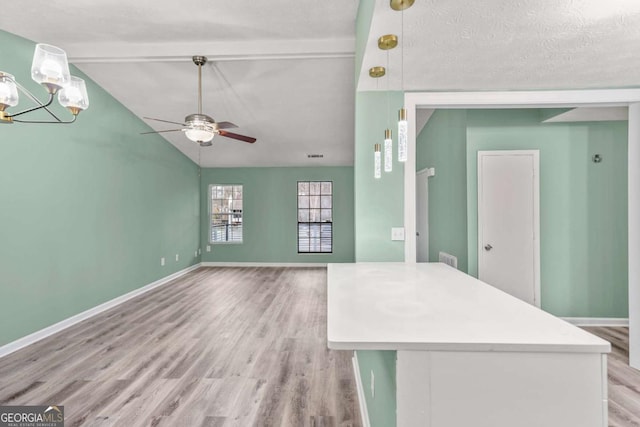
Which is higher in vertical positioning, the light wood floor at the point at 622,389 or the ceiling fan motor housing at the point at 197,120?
the ceiling fan motor housing at the point at 197,120

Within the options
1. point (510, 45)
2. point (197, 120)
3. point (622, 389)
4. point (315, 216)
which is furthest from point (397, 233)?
point (315, 216)

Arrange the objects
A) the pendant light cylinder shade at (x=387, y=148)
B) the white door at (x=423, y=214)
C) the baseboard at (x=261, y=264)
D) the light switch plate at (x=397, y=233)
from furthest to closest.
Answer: the baseboard at (x=261, y=264) → the white door at (x=423, y=214) → the light switch plate at (x=397, y=233) → the pendant light cylinder shade at (x=387, y=148)

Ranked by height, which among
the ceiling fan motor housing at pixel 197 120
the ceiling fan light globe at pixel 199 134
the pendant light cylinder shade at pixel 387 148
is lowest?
the pendant light cylinder shade at pixel 387 148

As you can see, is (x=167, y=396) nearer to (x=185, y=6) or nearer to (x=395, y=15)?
(x=395, y=15)

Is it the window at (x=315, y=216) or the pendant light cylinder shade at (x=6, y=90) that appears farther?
the window at (x=315, y=216)

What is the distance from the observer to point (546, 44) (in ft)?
5.63

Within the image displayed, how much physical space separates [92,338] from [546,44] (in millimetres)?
4320

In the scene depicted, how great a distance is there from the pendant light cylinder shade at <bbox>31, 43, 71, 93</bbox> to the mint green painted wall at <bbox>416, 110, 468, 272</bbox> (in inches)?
141

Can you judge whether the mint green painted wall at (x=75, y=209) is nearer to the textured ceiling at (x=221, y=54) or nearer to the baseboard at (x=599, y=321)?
the textured ceiling at (x=221, y=54)

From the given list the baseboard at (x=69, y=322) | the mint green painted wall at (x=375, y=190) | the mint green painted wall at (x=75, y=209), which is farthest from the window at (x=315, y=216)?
the mint green painted wall at (x=375, y=190)

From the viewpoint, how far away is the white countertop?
0.90 m

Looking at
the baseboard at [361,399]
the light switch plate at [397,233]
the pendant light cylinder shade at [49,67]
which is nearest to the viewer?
the pendant light cylinder shade at [49,67]

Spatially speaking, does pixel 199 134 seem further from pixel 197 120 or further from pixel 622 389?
pixel 622 389

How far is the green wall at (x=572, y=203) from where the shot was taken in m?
3.46
